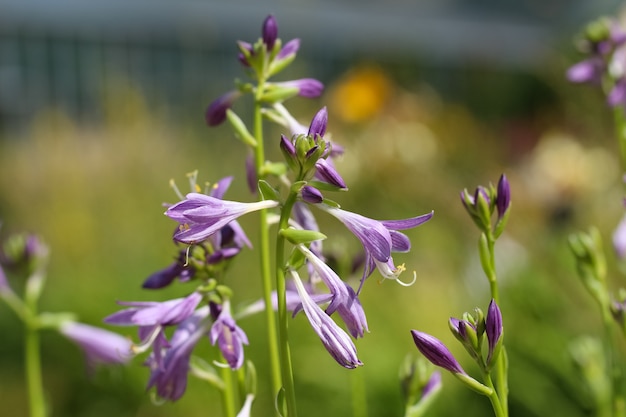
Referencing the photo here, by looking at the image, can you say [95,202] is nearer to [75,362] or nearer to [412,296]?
[75,362]

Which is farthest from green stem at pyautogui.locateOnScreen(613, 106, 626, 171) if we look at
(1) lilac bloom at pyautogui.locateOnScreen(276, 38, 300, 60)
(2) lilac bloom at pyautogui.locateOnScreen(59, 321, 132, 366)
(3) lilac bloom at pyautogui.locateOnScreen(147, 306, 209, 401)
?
(2) lilac bloom at pyautogui.locateOnScreen(59, 321, 132, 366)

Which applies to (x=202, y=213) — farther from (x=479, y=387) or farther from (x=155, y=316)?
(x=479, y=387)

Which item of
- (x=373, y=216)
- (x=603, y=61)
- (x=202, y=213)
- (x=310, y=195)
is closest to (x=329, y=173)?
(x=310, y=195)

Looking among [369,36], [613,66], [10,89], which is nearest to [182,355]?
[613,66]

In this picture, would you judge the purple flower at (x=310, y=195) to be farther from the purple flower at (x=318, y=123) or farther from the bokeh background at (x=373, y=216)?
the bokeh background at (x=373, y=216)

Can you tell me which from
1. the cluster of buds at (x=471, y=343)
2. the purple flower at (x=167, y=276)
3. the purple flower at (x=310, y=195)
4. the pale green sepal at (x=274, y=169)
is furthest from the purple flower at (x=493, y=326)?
the purple flower at (x=167, y=276)

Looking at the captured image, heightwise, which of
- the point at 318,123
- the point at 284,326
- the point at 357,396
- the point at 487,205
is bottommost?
the point at 357,396
